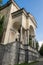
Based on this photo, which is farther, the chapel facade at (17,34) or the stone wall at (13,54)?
the chapel facade at (17,34)

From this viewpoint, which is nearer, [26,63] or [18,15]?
[26,63]

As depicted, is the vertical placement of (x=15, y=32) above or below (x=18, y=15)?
below

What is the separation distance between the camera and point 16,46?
63.3 feet

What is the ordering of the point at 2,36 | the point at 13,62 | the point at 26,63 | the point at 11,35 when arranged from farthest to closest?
1. the point at 11,35
2. the point at 2,36
3. the point at 26,63
4. the point at 13,62

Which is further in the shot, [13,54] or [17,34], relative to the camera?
[17,34]

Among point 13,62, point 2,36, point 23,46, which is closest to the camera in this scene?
point 13,62

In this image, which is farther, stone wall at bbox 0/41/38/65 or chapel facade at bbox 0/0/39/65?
chapel facade at bbox 0/0/39/65

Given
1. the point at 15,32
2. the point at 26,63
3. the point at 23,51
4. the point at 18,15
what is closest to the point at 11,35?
the point at 15,32

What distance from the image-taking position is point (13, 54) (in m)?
18.5

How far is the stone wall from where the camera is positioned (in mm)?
17797

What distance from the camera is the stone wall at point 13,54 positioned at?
17797mm

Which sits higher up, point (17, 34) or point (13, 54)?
point (17, 34)

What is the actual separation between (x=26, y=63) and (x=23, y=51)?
1.87 m

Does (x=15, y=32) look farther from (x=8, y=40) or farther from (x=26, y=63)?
(x=26, y=63)
